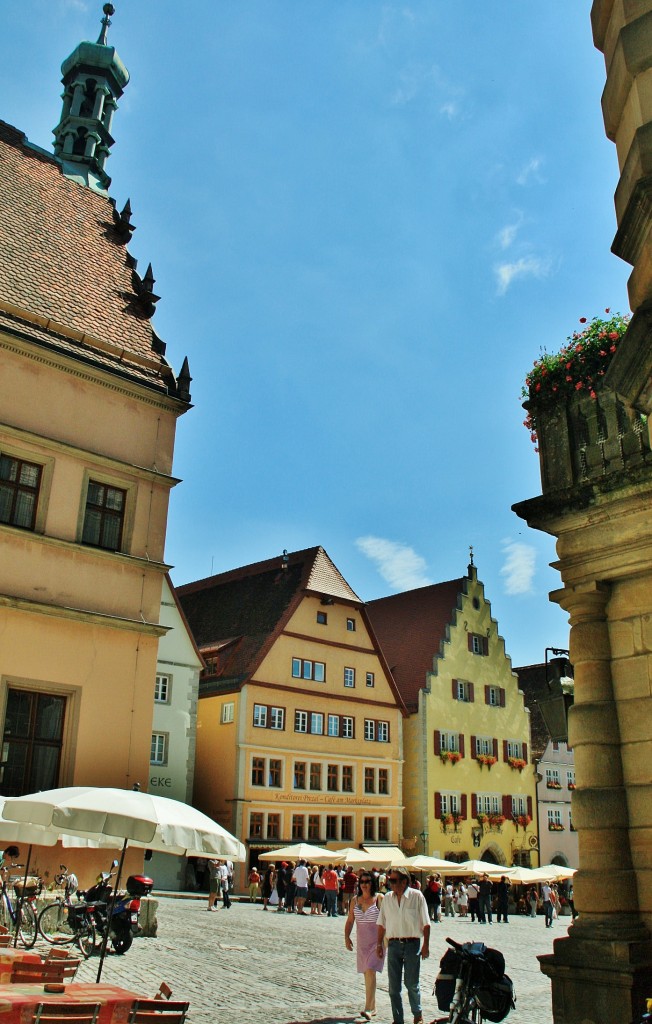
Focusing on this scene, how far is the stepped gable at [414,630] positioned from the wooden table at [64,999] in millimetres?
36396

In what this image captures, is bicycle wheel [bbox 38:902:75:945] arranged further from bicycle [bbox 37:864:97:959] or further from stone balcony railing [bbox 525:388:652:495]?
stone balcony railing [bbox 525:388:652:495]

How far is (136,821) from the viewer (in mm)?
9445

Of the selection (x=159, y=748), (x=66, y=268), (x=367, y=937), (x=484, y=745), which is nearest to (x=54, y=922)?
(x=367, y=937)

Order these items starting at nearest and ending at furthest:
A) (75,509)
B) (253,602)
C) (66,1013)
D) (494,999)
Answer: (66,1013)
(494,999)
(75,509)
(253,602)

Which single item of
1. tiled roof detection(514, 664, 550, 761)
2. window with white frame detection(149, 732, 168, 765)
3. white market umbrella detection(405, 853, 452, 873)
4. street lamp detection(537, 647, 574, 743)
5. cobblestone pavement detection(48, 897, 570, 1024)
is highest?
tiled roof detection(514, 664, 550, 761)

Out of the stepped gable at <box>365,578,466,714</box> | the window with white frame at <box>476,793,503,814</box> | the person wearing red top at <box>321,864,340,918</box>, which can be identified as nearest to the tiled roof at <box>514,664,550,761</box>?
the window with white frame at <box>476,793,503,814</box>

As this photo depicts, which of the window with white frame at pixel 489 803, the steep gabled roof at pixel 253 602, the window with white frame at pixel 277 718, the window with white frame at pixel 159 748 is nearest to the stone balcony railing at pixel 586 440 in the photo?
the window with white frame at pixel 159 748

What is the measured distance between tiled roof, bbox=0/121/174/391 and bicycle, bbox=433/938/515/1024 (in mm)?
13469

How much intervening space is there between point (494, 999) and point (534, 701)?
42.8 metres

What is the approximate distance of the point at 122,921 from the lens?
12.8 metres

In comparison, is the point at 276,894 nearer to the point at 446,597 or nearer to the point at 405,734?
the point at 405,734

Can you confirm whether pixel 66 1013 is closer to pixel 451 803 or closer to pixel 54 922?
pixel 54 922

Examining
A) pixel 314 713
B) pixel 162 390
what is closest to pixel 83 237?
pixel 162 390

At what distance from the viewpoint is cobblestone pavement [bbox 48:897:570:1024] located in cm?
965
